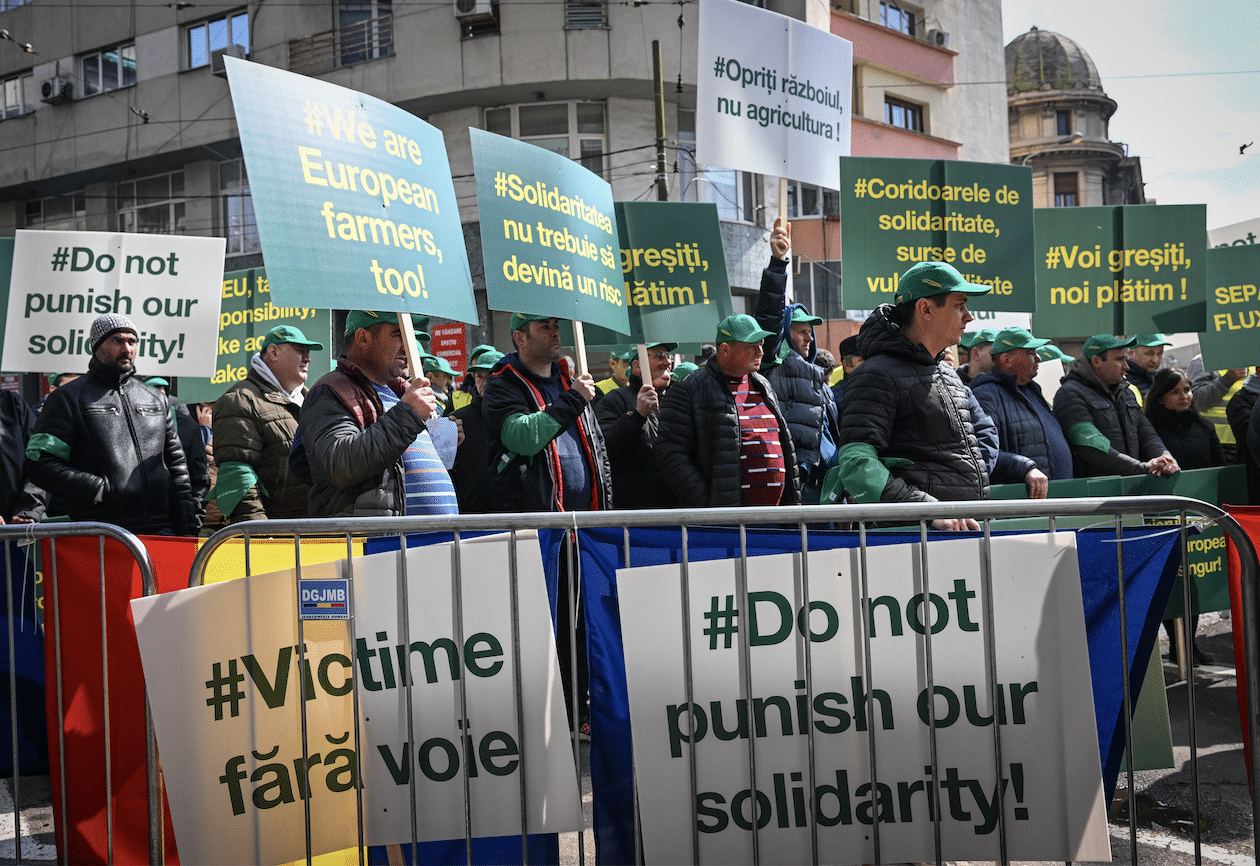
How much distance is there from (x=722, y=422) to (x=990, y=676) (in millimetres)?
2704

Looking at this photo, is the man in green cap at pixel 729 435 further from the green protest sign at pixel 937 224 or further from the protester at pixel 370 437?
the green protest sign at pixel 937 224

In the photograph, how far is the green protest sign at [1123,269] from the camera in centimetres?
777

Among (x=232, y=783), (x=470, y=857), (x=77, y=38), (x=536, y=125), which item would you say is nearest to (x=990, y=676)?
(x=470, y=857)

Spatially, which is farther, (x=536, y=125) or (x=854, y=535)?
(x=536, y=125)

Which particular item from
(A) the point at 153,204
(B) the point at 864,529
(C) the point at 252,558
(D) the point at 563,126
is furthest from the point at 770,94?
(A) the point at 153,204

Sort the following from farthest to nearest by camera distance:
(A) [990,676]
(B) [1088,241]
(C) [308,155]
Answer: (B) [1088,241], (C) [308,155], (A) [990,676]

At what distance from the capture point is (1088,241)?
780 cm

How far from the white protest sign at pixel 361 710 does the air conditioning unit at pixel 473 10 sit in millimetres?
20258

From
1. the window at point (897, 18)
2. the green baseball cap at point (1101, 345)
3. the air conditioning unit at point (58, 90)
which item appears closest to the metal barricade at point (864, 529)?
the green baseball cap at point (1101, 345)

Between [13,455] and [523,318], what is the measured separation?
3511mm

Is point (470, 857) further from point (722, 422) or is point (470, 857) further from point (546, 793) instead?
point (722, 422)

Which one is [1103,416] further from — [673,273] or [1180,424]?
[673,273]

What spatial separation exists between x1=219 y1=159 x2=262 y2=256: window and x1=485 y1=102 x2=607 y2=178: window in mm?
6842

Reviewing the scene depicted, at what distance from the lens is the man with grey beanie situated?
542cm
